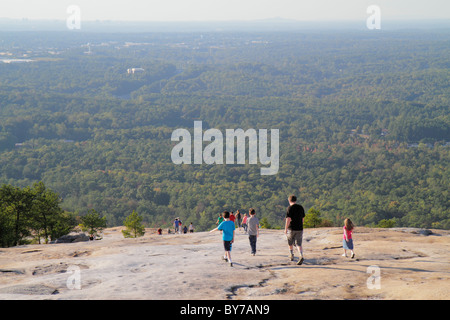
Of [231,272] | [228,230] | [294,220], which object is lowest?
[231,272]

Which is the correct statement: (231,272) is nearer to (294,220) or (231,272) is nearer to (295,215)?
(294,220)

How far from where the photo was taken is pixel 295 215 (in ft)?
50.3

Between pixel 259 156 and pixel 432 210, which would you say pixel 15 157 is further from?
pixel 432 210

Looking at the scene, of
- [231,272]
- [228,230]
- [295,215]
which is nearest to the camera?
[231,272]

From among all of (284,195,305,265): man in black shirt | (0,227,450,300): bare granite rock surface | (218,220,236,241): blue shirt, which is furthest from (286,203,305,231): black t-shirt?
(218,220,236,241): blue shirt

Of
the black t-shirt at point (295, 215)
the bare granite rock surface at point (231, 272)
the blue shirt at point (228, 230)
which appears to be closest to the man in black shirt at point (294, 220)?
the black t-shirt at point (295, 215)

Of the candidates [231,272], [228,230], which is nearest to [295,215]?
[228,230]

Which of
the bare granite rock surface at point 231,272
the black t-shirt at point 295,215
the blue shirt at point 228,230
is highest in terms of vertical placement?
the black t-shirt at point 295,215

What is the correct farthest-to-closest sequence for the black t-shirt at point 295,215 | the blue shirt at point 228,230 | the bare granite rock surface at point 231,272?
the blue shirt at point 228,230 < the black t-shirt at point 295,215 < the bare granite rock surface at point 231,272

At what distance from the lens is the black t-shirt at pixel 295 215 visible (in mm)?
15273

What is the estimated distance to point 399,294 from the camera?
1143cm

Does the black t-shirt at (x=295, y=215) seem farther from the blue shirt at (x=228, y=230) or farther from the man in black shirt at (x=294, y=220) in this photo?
the blue shirt at (x=228, y=230)
